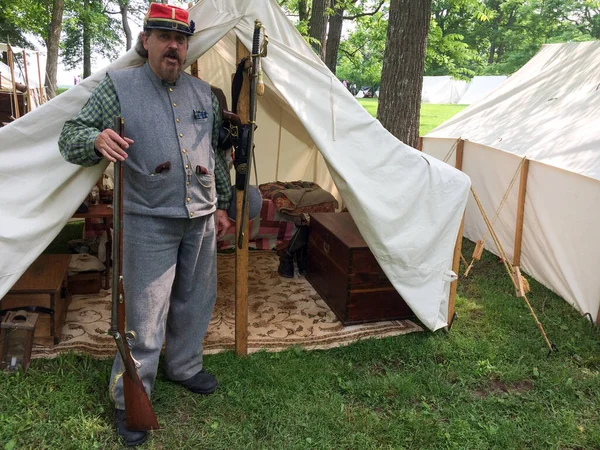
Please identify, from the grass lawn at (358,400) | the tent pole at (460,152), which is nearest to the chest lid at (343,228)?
the grass lawn at (358,400)

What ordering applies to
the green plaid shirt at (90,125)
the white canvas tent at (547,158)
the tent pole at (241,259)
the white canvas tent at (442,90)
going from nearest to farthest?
the green plaid shirt at (90,125)
the tent pole at (241,259)
the white canvas tent at (547,158)
the white canvas tent at (442,90)

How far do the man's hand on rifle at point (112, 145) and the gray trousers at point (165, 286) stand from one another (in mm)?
357

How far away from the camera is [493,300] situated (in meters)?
3.95

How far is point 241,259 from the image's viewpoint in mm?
2809

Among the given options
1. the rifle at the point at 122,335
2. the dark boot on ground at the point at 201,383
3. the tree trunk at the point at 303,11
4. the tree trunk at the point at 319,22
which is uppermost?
the tree trunk at the point at 303,11

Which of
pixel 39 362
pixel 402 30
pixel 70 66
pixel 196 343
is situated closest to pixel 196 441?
pixel 196 343

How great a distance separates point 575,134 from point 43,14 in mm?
15948

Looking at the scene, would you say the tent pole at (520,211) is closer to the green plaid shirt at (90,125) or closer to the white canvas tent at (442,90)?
the green plaid shirt at (90,125)

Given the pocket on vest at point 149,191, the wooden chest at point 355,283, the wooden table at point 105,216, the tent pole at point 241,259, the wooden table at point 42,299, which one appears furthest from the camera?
the wooden table at point 105,216

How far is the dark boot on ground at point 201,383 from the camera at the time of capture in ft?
8.41

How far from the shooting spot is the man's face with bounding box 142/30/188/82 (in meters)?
2.12

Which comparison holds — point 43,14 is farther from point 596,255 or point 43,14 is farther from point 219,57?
point 596,255

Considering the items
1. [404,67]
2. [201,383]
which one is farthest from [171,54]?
[404,67]

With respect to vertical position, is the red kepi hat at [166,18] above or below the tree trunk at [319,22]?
below
